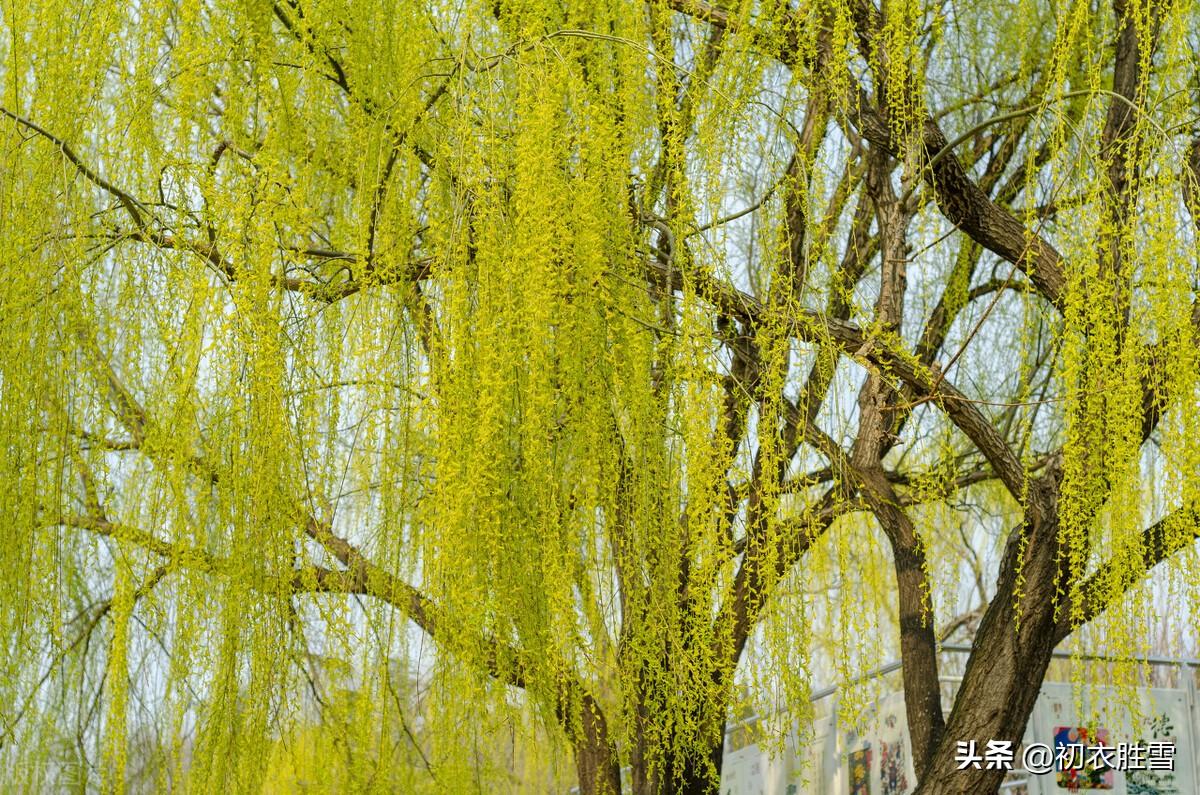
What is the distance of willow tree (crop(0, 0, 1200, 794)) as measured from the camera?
2.60 meters

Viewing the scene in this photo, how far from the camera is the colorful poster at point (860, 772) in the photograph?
4781 mm

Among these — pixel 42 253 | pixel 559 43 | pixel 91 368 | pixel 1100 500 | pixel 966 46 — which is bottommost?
pixel 1100 500

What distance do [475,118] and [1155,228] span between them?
148cm

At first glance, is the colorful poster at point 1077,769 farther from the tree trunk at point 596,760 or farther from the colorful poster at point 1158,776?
the tree trunk at point 596,760

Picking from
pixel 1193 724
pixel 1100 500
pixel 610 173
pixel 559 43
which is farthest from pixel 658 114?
pixel 1193 724

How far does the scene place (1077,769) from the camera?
4648 mm

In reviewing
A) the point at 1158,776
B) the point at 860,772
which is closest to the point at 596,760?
the point at 860,772

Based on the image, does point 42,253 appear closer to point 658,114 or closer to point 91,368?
point 91,368

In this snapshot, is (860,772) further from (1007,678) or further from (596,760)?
(1007,678)

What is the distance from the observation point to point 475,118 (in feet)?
9.95

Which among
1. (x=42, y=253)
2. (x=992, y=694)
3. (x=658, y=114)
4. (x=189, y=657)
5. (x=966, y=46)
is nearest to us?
(x=42, y=253)

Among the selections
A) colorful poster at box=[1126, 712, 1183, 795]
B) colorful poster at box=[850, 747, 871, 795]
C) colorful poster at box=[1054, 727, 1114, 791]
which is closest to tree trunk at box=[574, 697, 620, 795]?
colorful poster at box=[850, 747, 871, 795]

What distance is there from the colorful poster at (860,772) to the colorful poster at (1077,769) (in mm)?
632

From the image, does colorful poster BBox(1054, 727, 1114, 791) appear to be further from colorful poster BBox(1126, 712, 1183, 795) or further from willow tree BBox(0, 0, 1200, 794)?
willow tree BBox(0, 0, 1200, 794)
